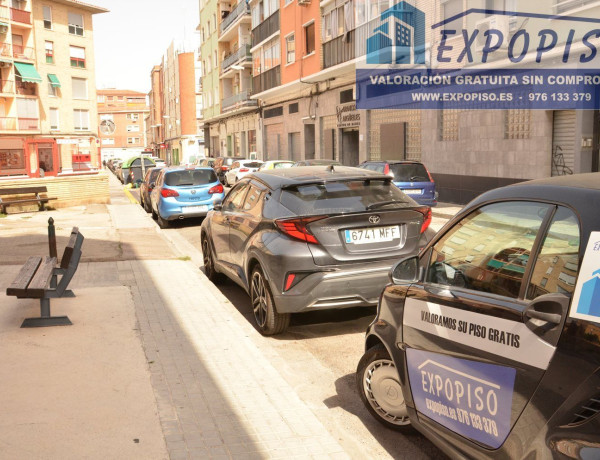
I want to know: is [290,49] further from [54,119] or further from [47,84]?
[54,119]

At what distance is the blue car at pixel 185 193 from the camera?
16047 mm

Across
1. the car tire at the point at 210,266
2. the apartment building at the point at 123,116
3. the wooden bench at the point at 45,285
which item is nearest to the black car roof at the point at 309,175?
the car tire at the point at 210,266

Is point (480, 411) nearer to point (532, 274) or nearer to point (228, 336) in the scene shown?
point (532, 274)

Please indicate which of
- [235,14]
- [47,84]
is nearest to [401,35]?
[235,14]

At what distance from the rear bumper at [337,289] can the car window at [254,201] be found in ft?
3.80

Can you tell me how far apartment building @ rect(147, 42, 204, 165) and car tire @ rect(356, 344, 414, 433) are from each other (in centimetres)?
7324

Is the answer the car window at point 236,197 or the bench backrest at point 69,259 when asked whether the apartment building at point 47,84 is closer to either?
the car window at point 236,197

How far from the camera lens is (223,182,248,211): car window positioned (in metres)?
7.56

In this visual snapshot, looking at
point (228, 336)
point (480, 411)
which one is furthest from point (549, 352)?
point (228, 336)

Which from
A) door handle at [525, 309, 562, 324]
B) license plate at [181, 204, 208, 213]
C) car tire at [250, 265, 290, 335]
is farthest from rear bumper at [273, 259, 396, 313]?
license plate at [181, 204, 208, 213]

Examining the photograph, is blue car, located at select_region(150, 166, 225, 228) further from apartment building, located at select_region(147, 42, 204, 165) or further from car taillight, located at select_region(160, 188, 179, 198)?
apartment building, located at select_region(147, 42, 204, 165)

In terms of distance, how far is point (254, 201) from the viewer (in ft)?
22.8

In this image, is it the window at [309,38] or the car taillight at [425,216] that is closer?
the car taillight at [425,216]

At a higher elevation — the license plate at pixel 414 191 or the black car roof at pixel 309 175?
the black car roof at pixel 309 175
